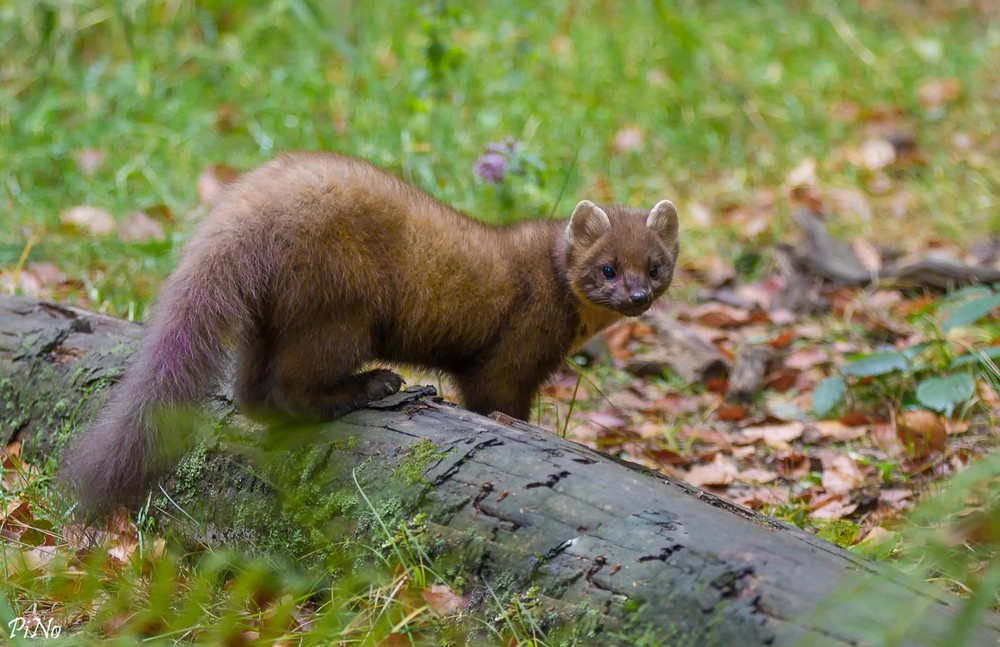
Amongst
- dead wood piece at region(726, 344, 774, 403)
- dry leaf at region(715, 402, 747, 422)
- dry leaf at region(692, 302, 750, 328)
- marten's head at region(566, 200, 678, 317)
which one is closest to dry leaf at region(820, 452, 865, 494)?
dry leaf at region(715, 402, 747, 422)

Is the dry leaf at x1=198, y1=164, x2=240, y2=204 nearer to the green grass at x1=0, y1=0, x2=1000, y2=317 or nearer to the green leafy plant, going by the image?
the green grass at x1=0, y1=0, x2=1000, y2=317

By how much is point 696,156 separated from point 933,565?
6.04m

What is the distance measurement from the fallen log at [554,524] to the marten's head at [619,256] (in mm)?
1116

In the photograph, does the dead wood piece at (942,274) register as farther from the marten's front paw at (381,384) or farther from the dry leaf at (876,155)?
the marten's front paw at (381,384)

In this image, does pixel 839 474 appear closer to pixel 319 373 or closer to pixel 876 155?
pixel 319 373

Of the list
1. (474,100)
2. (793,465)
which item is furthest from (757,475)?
(474,100)

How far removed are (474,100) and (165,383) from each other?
5.91 metres

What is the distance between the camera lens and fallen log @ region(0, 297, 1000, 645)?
2660mm

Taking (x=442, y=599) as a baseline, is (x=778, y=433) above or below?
below

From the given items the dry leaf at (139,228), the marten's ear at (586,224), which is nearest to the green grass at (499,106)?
the dry leaf at (139,228)

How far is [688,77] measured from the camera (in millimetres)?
9516

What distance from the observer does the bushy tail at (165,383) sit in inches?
134

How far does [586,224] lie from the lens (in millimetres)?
4801

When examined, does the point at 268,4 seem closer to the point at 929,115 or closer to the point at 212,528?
the point at 929,115
